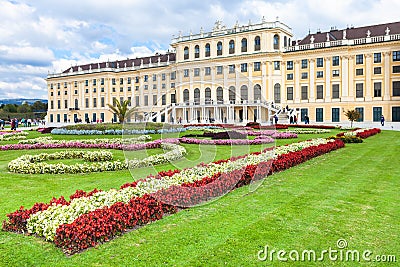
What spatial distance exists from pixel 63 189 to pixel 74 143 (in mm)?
10494

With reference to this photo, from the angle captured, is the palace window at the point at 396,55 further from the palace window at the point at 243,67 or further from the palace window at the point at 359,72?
the palace window at the point at 243,67

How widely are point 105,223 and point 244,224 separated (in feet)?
7.95

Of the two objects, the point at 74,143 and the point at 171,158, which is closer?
the point at 171,158

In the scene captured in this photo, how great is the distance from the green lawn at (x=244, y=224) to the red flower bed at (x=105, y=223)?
0.15 m

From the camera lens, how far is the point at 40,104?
110875mm

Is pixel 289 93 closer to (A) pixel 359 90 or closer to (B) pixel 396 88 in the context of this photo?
(A) pixel 359 90

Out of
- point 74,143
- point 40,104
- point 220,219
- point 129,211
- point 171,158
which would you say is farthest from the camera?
point 40,104

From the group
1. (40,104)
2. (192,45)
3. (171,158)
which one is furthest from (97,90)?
(171,158)

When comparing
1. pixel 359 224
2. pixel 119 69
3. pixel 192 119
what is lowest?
pixel 359 224

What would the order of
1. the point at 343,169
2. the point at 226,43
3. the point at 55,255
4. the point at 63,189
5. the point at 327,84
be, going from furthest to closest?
the point at 226,43
the point at 327,84
the point at 343,169
the point at 63,189
the point at 55,255

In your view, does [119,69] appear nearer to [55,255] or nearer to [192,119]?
[192,119]

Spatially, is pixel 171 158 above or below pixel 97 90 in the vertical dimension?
below

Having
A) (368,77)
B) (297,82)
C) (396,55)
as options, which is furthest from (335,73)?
(396,55)

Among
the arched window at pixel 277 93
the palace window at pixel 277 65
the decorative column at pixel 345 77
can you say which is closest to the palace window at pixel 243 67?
the palace window at pixel 277 65
